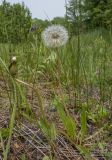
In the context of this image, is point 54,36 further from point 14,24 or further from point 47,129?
point 14,24

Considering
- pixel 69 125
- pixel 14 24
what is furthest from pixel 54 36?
pixel 14 24

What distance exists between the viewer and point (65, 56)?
303 cm

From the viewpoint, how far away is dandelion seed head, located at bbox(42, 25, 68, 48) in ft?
5.82

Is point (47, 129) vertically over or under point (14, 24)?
under

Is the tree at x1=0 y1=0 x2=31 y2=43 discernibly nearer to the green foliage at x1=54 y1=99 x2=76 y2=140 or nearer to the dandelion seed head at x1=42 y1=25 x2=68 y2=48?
the dandelion seed head at x1=42 y1=25 x2=68 y2=48

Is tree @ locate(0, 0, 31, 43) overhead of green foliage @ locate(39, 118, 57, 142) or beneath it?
overhead

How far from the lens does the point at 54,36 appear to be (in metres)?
1.82

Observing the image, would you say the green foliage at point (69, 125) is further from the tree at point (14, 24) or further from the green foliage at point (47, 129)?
the tree at point (14, 24)

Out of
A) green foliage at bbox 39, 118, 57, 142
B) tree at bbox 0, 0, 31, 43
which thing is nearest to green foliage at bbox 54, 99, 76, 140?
green foliage at bbox 39, 118, 57, 142

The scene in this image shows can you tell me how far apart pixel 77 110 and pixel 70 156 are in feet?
1.74

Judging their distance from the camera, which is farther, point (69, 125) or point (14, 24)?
point (14, 24)

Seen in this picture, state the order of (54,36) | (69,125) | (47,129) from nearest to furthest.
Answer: (47,129) < (69,125) < (54,36)

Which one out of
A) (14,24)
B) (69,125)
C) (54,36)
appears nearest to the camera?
(69,125)

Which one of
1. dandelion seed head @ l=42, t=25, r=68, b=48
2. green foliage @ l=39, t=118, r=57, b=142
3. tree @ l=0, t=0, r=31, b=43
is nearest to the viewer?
green foliage @ l=39, t=118, r=57, b=142
